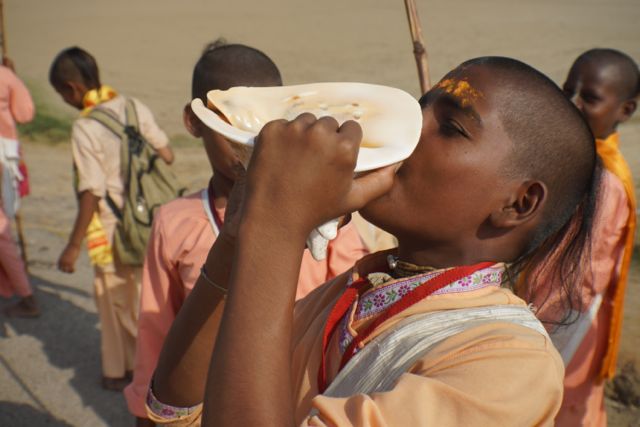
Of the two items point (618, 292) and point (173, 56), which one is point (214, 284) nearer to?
point (618, 292)

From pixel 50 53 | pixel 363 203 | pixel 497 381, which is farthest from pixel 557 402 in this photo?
pixel 50 53

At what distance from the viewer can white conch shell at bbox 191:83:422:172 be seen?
48.5 inches

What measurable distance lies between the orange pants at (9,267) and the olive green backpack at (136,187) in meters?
1.28

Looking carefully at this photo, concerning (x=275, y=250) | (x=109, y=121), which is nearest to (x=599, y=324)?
(x=275, y=250)

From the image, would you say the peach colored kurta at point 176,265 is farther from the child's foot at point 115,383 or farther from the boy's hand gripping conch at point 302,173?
the child's foot at point 115,383

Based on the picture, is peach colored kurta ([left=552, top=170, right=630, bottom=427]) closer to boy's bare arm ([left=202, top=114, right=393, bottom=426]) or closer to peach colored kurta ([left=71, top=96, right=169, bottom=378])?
boy's bare arm ([left=202, top=114, right=393, bottom=426])

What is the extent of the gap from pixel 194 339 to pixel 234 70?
4.32 feet

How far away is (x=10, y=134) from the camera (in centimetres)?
561

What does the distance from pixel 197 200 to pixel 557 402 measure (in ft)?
5.51

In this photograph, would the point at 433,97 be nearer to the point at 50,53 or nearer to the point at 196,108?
the point at 196,108

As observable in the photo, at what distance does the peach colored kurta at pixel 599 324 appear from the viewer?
10.3 feet

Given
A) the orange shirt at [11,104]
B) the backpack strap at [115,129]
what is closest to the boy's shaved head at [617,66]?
the backpack strap at [115,129]

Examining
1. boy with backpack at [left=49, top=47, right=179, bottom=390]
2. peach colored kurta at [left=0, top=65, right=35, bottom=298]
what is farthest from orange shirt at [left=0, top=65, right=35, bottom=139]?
boy with backpack at [left=49, top=47, right=179, bottom=390]

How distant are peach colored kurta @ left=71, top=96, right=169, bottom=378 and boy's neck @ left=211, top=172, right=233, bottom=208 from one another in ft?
7.22
